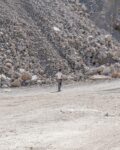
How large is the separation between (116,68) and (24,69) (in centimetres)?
529

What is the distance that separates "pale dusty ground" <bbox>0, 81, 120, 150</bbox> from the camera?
39.2 feet

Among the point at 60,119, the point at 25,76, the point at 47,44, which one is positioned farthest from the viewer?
the point at 47,44

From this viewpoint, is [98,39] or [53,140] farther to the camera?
[98,39]

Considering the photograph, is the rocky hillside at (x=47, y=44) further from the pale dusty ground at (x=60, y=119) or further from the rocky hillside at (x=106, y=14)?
the pale dusty ground at (x=60, y=119)

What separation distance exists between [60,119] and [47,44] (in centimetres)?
1108

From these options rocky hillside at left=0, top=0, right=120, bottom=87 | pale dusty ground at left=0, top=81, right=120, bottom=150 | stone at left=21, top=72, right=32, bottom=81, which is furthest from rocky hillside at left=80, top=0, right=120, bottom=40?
pale dusty ground at left=0, top=81, right=120, bottom=150

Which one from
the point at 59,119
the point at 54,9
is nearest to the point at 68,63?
the point at 54,9

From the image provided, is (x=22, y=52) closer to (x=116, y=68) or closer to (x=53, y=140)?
(x=116, y=68)

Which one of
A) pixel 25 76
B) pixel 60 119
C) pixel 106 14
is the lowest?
pixel 60 119

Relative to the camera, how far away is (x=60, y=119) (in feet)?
48.0

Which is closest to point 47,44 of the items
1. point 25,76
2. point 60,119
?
point 25,76

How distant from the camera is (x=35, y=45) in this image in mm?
25000

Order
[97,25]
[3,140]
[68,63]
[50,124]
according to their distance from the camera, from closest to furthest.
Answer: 1. [3,140]
2. [50,124]
3. [68,63]
4. [97,25]

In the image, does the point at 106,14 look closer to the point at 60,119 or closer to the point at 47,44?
the point at 47,44
